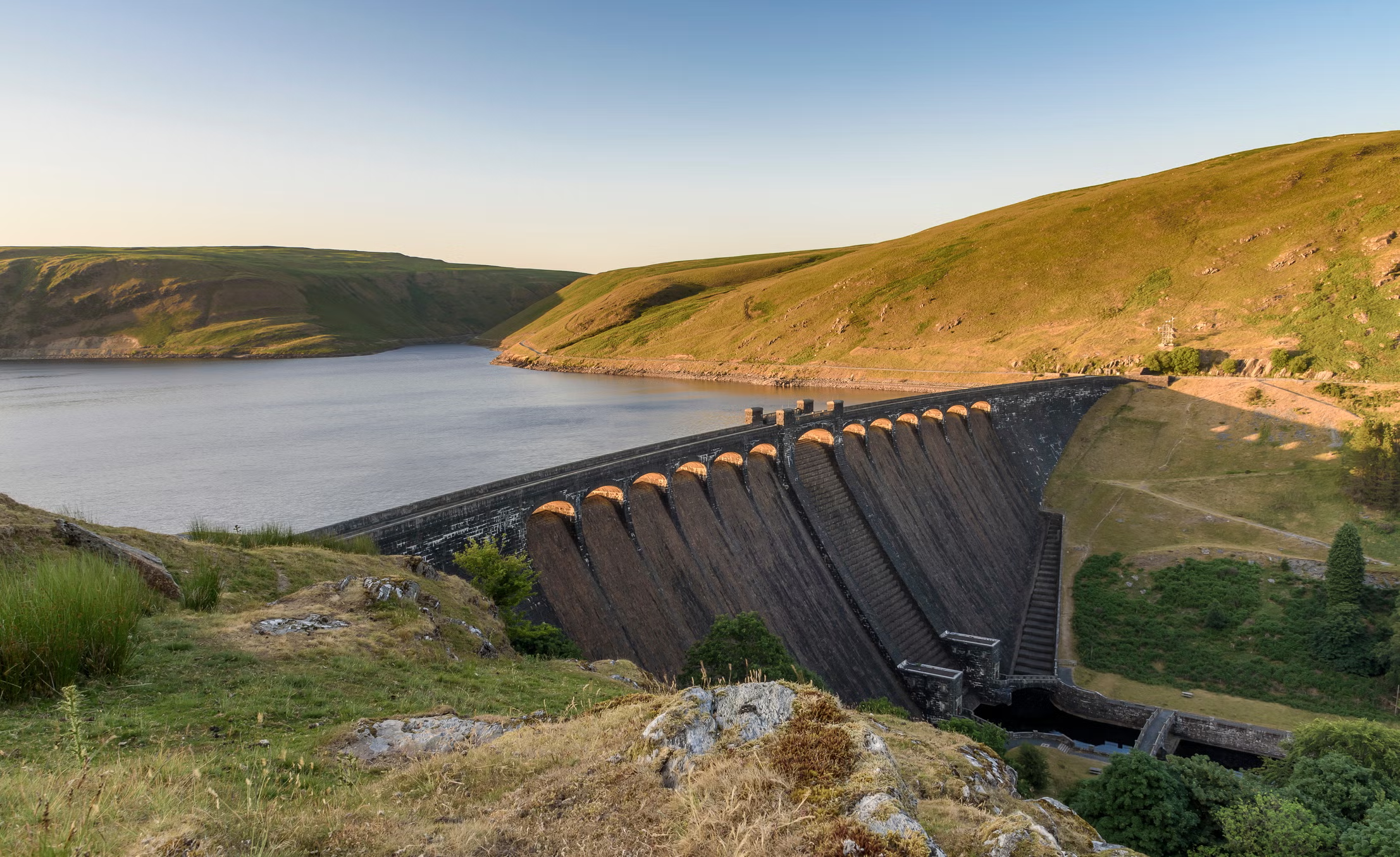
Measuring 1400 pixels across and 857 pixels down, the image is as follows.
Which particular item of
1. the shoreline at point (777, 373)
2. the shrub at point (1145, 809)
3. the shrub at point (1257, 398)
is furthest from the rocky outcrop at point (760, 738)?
the shoreline at point (777, 373)

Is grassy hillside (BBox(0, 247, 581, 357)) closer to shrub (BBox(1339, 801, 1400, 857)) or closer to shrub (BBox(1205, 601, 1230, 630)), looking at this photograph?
shrub (BBox(1205, 601, 1230, 630))

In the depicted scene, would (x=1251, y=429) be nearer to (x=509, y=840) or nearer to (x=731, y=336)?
(x=509, y=840)

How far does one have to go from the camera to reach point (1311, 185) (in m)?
118

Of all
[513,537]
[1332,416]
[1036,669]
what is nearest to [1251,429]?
[1332,416]

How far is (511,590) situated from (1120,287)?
4841 inches

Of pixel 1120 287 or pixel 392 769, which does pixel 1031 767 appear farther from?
pixel 1120 287

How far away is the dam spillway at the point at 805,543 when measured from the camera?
100ft

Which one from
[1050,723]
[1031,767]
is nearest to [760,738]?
[1031,767]

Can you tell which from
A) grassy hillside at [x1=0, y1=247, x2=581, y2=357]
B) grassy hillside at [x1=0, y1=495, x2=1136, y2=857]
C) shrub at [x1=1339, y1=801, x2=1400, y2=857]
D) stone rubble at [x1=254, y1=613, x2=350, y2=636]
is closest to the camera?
grassy hillside at [x1=0, y1=495, x2=1136, y2=857]

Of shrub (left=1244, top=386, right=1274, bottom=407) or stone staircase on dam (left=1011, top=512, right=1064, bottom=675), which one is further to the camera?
shrub (left=1244, top=386, right=1274, bottom=407)

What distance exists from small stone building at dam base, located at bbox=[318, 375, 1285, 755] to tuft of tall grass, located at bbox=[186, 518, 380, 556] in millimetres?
1104

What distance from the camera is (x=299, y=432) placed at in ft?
242

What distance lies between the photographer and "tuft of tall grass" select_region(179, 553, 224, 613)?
1576cm

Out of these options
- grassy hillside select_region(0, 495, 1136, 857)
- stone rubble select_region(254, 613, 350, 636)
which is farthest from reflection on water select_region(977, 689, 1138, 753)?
stone rubble select_region(254, 613, 350, 636)
